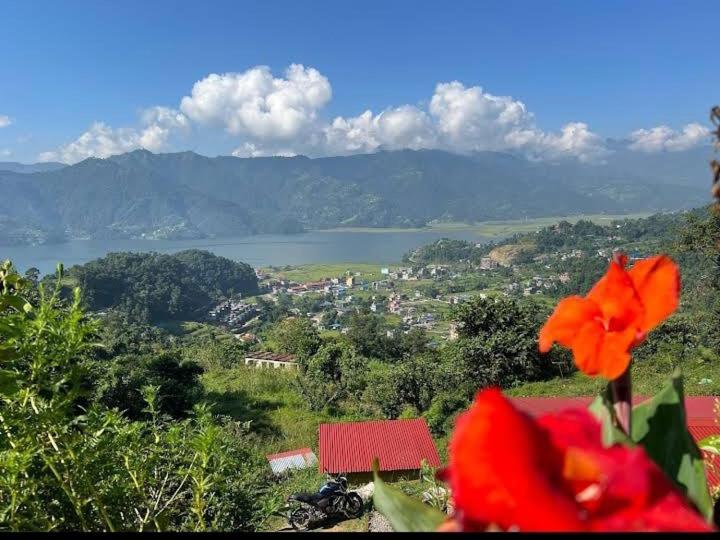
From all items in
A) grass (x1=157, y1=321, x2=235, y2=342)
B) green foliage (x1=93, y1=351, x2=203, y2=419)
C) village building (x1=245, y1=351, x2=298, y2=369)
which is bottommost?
grass (x1=157, y1=321, x2=235, y2=342)

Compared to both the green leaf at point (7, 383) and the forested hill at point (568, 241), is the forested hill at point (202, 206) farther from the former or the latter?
the green leaf at point (7, 383)

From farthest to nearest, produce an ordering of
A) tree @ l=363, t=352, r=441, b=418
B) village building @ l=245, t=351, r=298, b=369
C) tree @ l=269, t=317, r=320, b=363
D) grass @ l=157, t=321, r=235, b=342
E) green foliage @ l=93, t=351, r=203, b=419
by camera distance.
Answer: grass @ l=157, t=321, r=235, b=342 → village building @ l=245, t=351, r=298, b=369 → tree @ l=269, t=317, r=320, b=363 → tree @ l=363, t=352, r=441, b=418 → green foliage @ l=93, t=351, r=203, b=419

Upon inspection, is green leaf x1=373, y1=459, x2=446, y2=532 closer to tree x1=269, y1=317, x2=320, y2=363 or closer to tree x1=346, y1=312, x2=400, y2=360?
tree x1=269, y1=317, x2=320, y2=363

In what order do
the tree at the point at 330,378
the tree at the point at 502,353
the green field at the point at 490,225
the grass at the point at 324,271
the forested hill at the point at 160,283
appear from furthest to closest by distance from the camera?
1. the green field at the point at 490,225
2. the grass at the point at 324,271
3. the forested hill at the point at 160,283
4. the tree at the point at 502,353
5. the tree at the point at 330,378

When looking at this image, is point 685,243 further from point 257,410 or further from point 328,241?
point 328,241

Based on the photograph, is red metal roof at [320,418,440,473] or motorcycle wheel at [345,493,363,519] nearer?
motorcycle wheel at [345,493,363,519]

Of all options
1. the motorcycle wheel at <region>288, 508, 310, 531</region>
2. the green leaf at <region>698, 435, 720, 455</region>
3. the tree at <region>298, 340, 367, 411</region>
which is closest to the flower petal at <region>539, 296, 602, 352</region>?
the green leaf at <region>698, 435, 720, 455</region>

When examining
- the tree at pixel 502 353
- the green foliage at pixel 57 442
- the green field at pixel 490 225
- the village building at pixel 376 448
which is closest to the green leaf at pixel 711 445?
the green foliage at pixel 57 442
